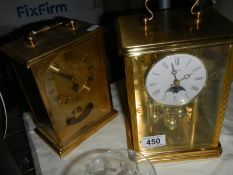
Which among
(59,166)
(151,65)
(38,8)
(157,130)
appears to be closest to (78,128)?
(59,166)

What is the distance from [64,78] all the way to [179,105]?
0.30 metres

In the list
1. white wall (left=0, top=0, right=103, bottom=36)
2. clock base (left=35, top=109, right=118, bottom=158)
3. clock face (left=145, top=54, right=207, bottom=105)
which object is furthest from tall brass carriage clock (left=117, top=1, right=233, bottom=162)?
white wall (left=0, top=0, right=103, bottom=36)

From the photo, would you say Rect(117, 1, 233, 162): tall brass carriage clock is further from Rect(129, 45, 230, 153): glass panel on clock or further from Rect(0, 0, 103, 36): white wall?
Rect(0, 0, 103, 36): white wall

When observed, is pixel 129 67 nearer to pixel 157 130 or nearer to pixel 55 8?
pixel 157 130

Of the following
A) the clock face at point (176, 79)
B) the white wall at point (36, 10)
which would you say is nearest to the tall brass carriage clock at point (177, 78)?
the clock face at point (176, 79)

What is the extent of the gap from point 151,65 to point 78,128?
0.34 meters

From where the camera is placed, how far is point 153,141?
71cm

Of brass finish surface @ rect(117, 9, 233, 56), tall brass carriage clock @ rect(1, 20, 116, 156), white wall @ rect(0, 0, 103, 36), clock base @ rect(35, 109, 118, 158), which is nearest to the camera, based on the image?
brass finish surface @ rect(117, 9, 233, 56)

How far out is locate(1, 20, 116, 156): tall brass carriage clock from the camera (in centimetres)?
64

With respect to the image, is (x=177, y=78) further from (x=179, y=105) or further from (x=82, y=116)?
(x=82, y=116)

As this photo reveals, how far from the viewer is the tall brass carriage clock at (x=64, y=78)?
2.11 feet

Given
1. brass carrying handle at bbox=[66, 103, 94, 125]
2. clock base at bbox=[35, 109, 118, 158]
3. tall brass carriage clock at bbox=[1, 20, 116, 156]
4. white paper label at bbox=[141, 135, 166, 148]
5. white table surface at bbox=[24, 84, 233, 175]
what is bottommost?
white table surface at bbox=[24, 84, 233, 175]

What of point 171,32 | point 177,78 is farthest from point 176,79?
point 171,32

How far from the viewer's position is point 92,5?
111 centimetres
